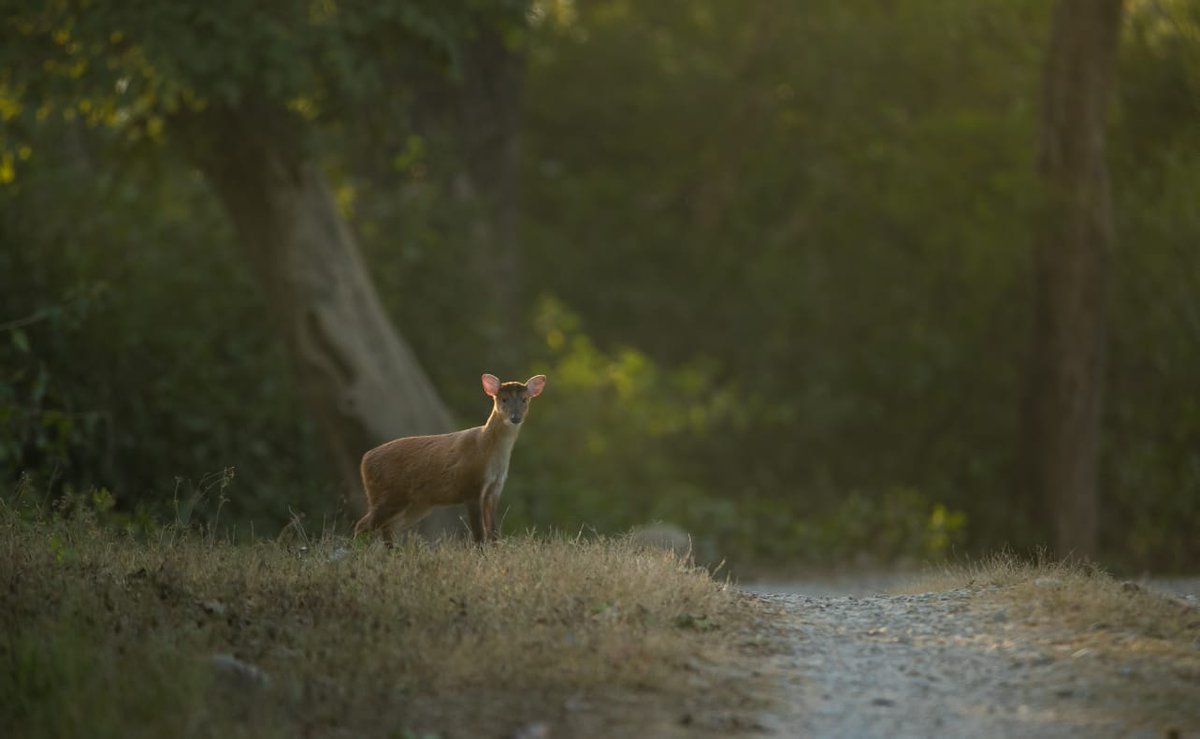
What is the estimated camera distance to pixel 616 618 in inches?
362

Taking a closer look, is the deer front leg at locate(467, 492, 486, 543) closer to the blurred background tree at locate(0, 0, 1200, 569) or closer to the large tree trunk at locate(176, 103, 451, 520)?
the blurred background tree at locate(0, 0, 1200, 569)

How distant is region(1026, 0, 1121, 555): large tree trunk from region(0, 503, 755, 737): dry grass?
14.1 meters

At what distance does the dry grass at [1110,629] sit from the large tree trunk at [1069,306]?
12.4 m

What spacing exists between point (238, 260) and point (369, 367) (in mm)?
3309

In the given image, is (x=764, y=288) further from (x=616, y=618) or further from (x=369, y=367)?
(x=616, y=618)

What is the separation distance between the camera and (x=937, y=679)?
859cm

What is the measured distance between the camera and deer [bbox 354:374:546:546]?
1119 cm

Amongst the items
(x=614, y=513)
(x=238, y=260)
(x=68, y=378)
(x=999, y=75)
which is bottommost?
(x=614, y=513)

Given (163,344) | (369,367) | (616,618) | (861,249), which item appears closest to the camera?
(616,618)

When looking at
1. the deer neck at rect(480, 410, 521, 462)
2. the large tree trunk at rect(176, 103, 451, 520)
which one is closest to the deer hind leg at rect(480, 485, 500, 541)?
the deer neck at rect(480, 410, 521, 462)

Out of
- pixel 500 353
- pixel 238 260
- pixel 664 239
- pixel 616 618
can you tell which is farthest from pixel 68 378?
pixel 664 239

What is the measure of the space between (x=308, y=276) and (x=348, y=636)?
35.2 feet

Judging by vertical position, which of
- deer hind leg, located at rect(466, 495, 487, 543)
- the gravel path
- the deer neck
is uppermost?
the deer neck

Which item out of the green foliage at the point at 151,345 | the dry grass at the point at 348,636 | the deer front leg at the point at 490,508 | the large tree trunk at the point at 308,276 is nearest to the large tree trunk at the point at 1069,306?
the large tree trunk at the point at 308,276
